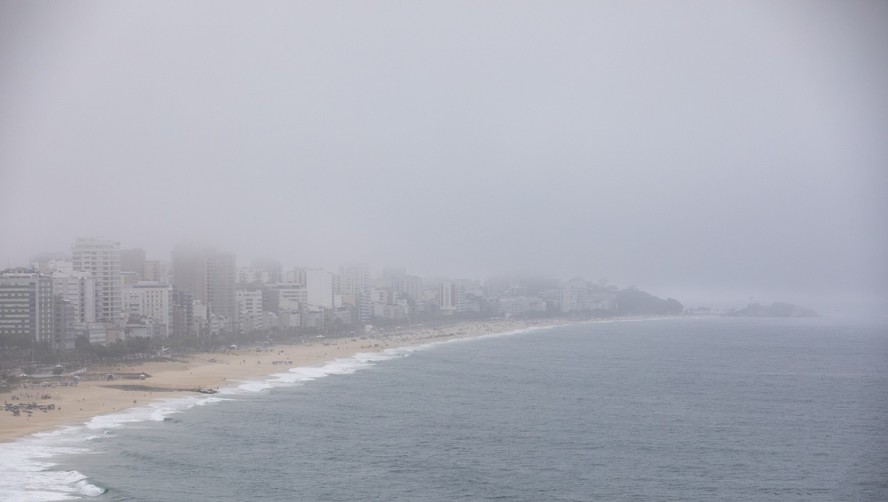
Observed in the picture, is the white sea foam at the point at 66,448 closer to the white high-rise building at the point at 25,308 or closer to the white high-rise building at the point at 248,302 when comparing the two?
the white high-rise building at the point at 25,308

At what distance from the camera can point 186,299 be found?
99.1 m

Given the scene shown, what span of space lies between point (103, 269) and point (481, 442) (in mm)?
72190

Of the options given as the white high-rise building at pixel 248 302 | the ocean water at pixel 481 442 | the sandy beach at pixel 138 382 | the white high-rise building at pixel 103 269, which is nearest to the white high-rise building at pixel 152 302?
the white high-rise building at pixel 103 269

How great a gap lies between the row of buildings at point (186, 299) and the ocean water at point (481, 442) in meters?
26.9

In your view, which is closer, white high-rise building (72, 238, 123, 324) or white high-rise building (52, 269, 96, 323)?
white high-rise building (52, 269, 96, 323)

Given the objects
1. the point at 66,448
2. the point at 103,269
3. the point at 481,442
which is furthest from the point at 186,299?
the point at 481,442

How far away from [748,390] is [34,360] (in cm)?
5069

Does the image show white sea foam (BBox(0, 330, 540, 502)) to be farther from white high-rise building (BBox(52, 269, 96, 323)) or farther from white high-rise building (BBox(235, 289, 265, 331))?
white high-rise building (BBox(235, 289, 265, 331))

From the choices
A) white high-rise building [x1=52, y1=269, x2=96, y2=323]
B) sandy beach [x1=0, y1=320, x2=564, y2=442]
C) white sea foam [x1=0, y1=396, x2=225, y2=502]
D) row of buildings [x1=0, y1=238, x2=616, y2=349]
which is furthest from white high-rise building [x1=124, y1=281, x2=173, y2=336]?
white sea foam [x1=0, y1=396, x2=225, y2=502]

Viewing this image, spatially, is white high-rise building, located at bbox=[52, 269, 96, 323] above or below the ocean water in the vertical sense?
above

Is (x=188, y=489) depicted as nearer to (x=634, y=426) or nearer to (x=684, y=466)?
(x=684, y=466)

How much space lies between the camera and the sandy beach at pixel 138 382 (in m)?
38.0

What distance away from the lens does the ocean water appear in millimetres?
25781

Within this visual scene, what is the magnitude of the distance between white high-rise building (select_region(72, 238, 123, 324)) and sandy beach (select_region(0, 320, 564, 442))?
15.8 m
